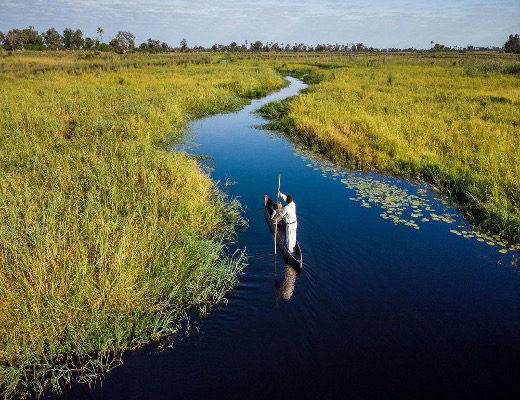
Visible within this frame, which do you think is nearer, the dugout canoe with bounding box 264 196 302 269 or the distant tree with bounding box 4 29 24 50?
the dugout canoe with bounding box 264 196 302 269

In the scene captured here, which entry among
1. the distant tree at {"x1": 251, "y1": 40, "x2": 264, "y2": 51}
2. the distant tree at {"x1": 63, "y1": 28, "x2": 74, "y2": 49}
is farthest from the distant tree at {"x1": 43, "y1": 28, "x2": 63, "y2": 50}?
the distant tree at {"x1": 251, "y1": 40, "x2": 264, "y2": 51}

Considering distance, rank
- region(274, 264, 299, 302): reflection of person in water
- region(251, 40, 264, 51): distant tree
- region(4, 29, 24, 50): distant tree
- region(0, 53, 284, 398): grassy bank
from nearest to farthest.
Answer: region(0, 53, 284, 398): grassy bank → region(274, 264, 299, 302): reflection of person in water → region(4, 29, 24, 50): distant tree → region(251, 40, 264, 51): distant tree

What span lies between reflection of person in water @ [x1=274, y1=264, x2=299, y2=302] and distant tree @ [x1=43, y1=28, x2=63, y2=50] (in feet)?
352

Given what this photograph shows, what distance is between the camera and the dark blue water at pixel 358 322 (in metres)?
4.87

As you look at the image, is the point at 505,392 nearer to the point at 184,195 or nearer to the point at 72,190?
the point at 184,195

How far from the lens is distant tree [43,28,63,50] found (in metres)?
92.0

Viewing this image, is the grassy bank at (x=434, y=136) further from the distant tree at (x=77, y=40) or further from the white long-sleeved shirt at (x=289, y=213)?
the distant tree at (x=77, y=40)

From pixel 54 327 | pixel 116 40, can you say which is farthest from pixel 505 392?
pixel 116 40

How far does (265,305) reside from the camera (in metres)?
6.40

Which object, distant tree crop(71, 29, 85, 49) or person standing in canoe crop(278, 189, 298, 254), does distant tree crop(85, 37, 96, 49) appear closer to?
distant tree crop(71, 29, 85, 49)

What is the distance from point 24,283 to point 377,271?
21.3 ft

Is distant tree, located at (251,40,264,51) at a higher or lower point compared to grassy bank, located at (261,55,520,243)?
higher

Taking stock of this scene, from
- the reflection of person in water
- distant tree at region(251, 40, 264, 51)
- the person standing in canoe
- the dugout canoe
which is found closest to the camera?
the reflection of person in water

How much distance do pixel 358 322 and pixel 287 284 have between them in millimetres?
1583
